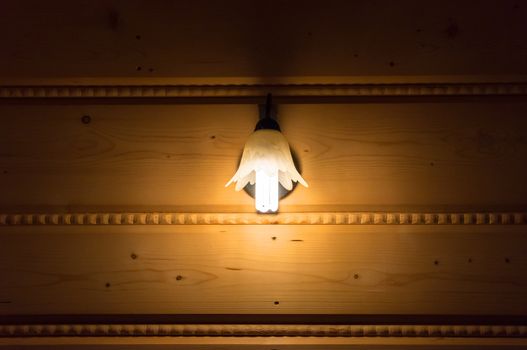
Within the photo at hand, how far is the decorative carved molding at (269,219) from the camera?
3.17 feet

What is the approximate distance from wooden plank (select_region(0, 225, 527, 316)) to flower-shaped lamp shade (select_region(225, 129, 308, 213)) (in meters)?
0.11

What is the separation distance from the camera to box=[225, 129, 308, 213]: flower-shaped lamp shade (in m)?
0.85

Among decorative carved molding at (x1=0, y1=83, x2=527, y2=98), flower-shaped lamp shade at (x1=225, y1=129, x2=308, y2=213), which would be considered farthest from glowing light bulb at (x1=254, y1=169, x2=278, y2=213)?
decorative carved molding at (x1=0, y1=83, x2=527, y2=98)

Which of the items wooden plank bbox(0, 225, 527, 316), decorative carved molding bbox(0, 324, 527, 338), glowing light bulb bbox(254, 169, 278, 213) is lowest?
decorative carved molding bbox(0, 324, 527, 338)

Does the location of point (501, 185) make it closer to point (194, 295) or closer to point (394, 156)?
point (394, 156)

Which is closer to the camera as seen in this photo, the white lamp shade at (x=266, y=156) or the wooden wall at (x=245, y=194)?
the white lamp shade at (x=266, y=156)

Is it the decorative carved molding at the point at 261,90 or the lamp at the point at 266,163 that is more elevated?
the decorative carved molding at the point at 261,90

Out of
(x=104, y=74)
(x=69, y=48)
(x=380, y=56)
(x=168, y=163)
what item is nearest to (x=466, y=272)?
(x=380, y=56)

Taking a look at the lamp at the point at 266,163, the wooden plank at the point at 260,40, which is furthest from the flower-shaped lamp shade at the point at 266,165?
the wooden plank at the point at 260,40

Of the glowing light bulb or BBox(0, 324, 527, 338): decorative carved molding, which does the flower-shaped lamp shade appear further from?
BBox(0, 324, 527, 338): decorative carved molding

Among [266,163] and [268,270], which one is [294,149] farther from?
[268,270]

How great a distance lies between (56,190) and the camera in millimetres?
1010

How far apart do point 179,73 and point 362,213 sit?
579 mm

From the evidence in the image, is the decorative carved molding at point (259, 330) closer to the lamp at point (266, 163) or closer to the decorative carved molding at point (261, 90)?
the lamp at point (266, 163)
